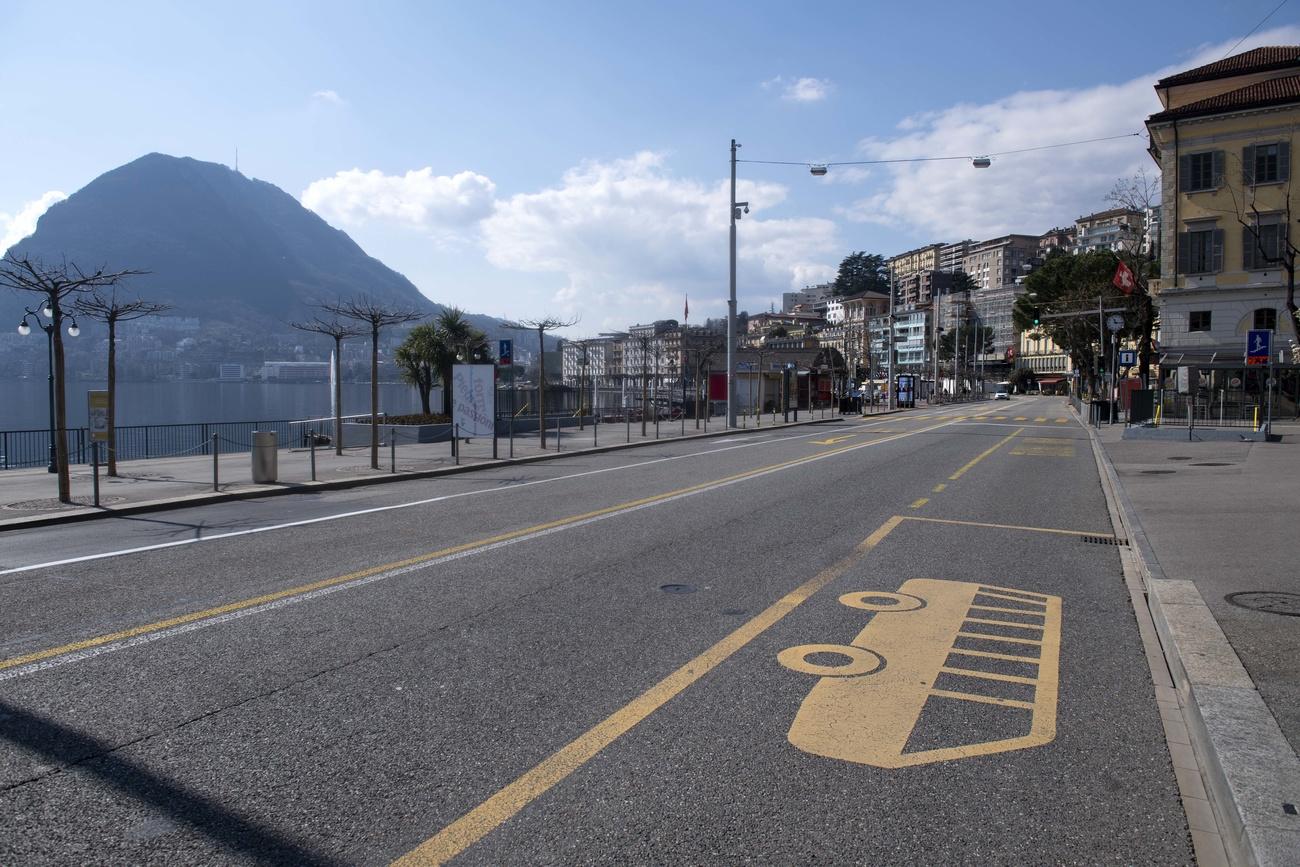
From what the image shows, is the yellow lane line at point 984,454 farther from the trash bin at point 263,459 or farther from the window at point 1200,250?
the window at point 1200,250

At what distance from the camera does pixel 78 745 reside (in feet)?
14.3

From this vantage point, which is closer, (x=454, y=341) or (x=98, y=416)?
(x=98, y=416)

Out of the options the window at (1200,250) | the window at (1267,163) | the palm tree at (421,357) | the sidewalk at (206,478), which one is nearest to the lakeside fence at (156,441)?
the sidewalk at (206,478)

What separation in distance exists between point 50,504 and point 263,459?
3791mm

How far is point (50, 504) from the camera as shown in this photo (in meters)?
13.4

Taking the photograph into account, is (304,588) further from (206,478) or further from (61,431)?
(206,478)

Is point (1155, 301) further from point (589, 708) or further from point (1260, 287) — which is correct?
point (589, 708)

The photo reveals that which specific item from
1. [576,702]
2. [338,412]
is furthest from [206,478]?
[576,702]

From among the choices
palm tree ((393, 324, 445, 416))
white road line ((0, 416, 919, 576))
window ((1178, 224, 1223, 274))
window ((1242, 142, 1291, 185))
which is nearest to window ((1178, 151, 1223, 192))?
window ((1242, 142, 1291, 185))

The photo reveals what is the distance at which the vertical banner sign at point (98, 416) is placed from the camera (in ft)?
51.0

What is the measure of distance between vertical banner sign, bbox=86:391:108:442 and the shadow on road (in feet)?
40.7

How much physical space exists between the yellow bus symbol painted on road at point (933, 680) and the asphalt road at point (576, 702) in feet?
0.08

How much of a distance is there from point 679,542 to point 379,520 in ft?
14.9

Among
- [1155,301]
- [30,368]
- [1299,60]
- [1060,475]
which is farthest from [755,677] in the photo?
[30,368]
